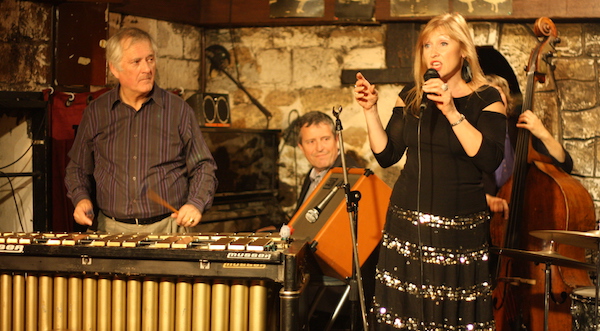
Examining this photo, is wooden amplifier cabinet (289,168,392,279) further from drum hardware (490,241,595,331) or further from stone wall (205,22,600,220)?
stone wall (205,22,600,220)

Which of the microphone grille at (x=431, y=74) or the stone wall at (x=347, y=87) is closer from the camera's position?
the microphone grille at (x=431, y=74)

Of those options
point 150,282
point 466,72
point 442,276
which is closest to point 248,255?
point 150,282

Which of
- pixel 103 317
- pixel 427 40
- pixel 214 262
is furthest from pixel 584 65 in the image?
pixel 103 317

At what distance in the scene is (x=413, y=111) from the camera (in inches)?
94.1

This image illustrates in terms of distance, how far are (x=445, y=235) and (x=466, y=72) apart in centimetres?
62

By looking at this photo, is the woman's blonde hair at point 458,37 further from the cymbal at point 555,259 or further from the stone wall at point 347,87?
the stone wall at point 347,87

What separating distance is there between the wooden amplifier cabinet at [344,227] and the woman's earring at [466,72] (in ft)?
2.82

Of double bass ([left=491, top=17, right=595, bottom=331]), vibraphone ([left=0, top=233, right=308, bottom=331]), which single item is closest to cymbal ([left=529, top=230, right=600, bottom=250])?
double bass ([left=491, top=17, right=595, bottom=331])

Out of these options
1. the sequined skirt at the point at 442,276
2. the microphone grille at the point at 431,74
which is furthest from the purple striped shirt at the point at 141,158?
the microphone grille at the point at 431,74

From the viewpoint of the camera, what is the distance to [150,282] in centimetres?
250

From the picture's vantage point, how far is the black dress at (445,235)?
2242 mm

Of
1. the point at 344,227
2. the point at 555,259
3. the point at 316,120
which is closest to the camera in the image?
the point at 555,259

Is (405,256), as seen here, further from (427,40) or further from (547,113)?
(547,113)

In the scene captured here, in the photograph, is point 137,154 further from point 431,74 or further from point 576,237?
point 576,237
